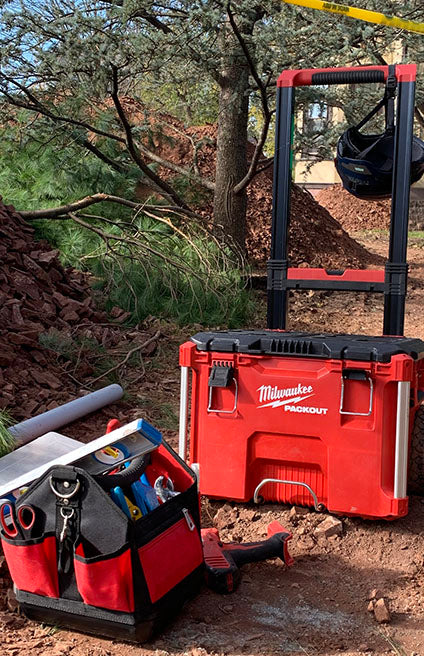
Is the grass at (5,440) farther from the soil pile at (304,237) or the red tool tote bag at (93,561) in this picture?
the soil pile at (304,237)

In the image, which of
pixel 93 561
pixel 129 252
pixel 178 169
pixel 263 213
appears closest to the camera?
pixel 93 561

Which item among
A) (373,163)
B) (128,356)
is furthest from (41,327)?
(373,163)

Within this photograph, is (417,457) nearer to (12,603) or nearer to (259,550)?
(259,550)

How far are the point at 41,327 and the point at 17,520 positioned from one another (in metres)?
3.09

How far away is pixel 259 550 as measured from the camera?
10.1 feet

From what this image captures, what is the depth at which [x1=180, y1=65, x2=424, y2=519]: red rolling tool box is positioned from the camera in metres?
3.18

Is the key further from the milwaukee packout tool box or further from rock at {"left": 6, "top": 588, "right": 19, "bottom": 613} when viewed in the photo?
the milwaukee packout tool box

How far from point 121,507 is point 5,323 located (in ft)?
9.67

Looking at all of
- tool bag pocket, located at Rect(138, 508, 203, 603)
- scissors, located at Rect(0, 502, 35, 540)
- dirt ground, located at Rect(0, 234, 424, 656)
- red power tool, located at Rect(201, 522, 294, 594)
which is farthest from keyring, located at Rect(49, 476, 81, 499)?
red power tool, located at Rect(201, 522, 294, 594)

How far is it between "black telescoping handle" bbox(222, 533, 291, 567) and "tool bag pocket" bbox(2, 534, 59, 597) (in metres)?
0.76

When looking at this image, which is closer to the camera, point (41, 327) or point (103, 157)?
point (41, 327)

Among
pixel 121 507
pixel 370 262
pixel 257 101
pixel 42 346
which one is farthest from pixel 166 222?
pixel 121 507

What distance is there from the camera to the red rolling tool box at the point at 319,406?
3182 millimetres

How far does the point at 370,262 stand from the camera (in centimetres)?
981
